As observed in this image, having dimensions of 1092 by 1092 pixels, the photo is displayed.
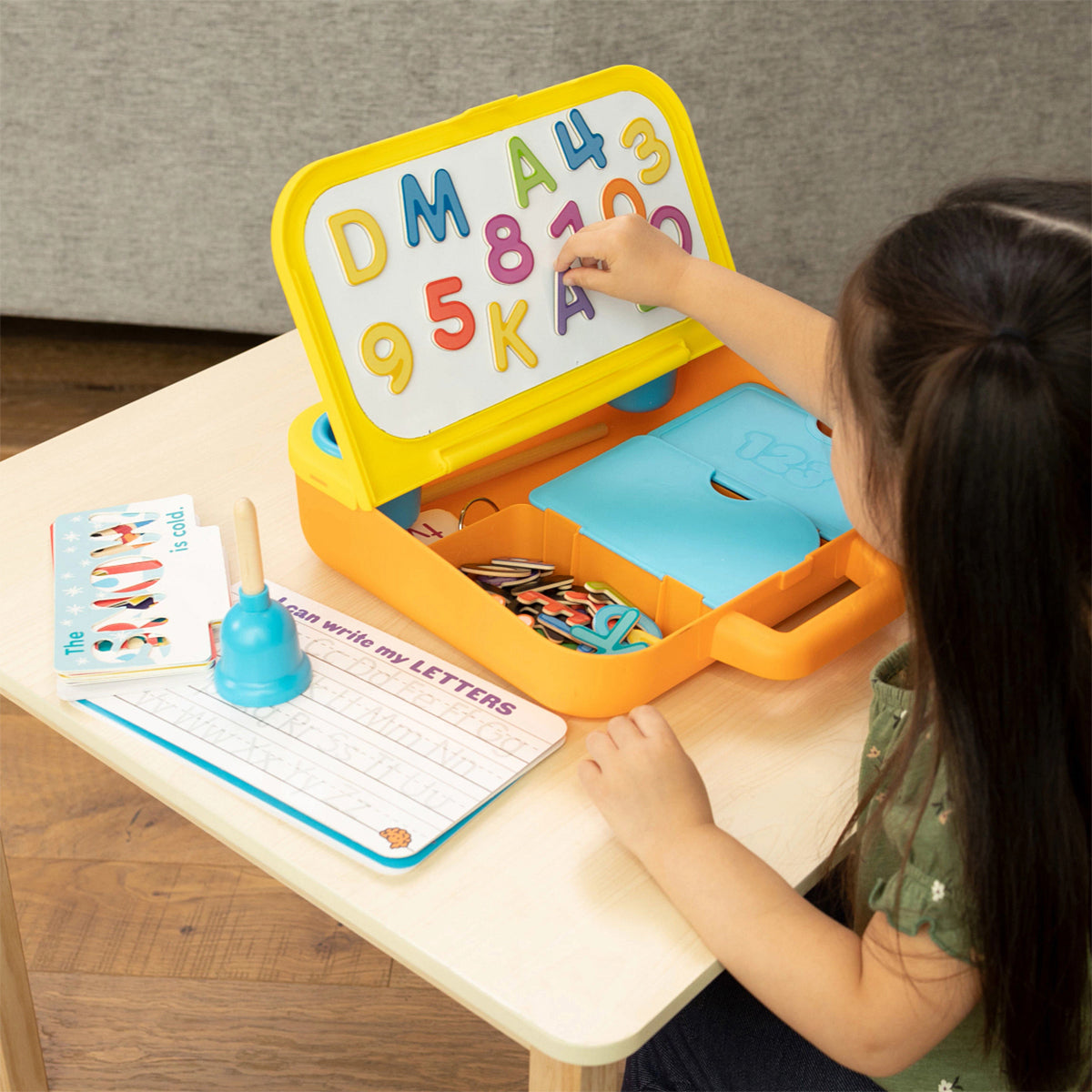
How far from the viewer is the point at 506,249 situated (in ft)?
2.35

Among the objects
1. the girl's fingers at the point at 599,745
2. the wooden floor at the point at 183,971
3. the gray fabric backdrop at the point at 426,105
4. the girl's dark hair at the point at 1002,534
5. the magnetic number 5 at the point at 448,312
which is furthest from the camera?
the gray fabric backdrop at the point at 426,105

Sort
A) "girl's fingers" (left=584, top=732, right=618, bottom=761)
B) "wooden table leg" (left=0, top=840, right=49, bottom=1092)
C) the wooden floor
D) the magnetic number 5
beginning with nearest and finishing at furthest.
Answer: "girl's fingers" (left=584, top=732, right=618, bottom=761)
the magnetic number 5
"wooden table leg" (left=0, top=840, right=49, bottom=1092)
the wooden floor

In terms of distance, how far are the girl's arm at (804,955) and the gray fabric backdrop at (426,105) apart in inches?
50.5

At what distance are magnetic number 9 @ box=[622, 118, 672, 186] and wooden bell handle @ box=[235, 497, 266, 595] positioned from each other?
35 centimetres

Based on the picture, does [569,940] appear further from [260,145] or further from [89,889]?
[260,145]

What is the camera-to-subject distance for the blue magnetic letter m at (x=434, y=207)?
675 millimetres

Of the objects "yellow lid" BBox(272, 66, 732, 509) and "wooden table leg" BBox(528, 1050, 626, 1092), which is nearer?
"wooden table leg" BBox(528, 1050, 626, 1092)

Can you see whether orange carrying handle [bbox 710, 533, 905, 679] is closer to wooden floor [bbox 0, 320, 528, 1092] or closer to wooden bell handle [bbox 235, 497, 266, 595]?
wooden bell handle [bbox 235, 497, 266, 595]

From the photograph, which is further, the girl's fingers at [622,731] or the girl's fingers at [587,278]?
the girl's fingers at [587,278]

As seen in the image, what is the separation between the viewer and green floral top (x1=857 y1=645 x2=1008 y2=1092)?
502mm

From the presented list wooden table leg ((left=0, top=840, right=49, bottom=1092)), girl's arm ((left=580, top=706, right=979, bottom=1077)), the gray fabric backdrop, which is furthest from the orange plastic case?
the gray fabric backdrop

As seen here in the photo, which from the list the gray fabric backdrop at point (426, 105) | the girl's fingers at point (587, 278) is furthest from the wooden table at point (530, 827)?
the gray fabric backdrop at point (426, 105)

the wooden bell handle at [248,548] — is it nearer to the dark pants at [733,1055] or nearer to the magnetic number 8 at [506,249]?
the magnetic number 8 at [506,249]

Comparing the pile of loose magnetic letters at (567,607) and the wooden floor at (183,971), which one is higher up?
the pile of loose magnetic letters at (567,607)
